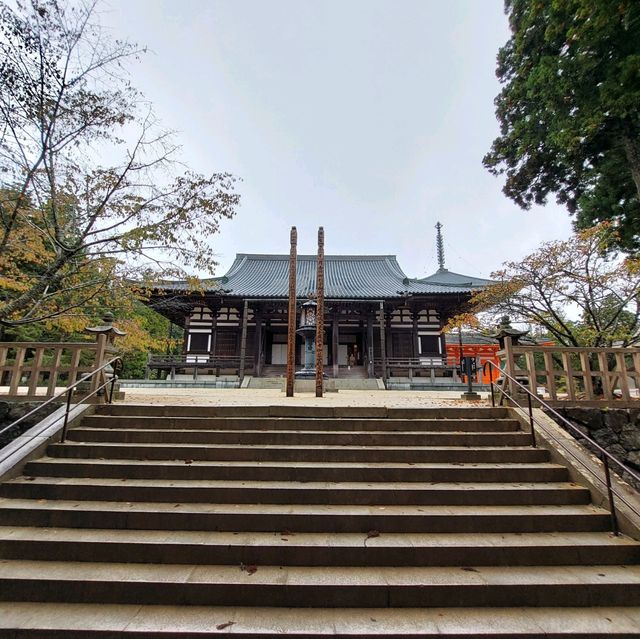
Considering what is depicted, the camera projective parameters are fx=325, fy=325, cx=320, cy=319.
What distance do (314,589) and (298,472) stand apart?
1331 millimetres

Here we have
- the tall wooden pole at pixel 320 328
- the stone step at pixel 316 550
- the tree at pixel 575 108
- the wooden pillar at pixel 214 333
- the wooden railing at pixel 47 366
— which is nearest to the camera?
the stone step at pixel 316 550

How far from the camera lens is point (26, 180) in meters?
5.71

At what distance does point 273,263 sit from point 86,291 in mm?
16197

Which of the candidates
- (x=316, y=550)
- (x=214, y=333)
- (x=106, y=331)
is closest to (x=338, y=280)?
(x=214, y=333)

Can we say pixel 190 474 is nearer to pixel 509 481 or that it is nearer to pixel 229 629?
pixel 229 629

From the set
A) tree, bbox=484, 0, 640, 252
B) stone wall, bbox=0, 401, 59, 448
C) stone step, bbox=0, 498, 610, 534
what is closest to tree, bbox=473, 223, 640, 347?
tree, bbox=484, 0, 640, 252

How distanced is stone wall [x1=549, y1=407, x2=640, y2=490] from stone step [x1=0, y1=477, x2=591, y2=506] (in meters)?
2.20

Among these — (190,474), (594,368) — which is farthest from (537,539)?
(594,368)

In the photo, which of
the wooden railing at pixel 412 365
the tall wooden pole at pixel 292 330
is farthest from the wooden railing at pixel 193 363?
the tall wooden pole at pixel 292 330

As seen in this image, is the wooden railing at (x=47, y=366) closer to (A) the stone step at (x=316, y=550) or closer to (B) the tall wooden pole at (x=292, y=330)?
(A) the stone step at (x=316, y=550)

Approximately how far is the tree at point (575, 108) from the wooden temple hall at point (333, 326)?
22.5 ft

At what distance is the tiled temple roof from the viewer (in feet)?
55.4

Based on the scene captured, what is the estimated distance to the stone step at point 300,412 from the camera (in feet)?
15.9

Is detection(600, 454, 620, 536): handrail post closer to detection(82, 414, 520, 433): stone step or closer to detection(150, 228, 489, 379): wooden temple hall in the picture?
detection(82, 414, 520, 433): stone step
